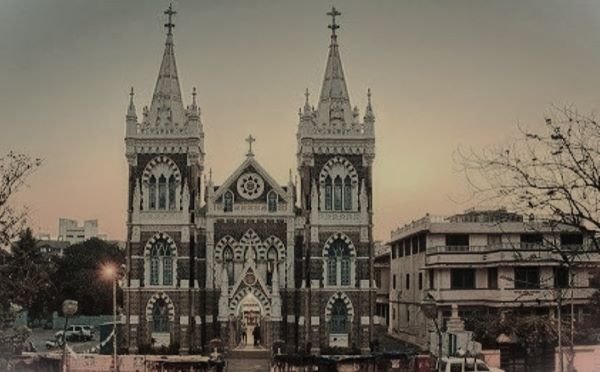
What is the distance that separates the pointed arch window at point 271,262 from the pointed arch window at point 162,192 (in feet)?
9.24

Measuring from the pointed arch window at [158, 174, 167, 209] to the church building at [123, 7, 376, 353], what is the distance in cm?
2

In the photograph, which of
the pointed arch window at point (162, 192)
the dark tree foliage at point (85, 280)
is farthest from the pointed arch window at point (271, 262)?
the dark tree foliage at point (85, 280)

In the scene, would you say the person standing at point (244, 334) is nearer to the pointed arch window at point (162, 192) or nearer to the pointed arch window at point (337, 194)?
the pointed arch window at point (162, 192)

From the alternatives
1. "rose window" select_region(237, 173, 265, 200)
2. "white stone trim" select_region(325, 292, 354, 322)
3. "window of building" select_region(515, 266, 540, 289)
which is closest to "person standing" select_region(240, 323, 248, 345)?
"white stone trim" select_region(325, 292, 354, 322)

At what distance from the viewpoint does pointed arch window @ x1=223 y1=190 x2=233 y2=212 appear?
84.1ft

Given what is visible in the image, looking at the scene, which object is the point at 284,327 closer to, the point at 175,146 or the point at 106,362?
the point at 175,146

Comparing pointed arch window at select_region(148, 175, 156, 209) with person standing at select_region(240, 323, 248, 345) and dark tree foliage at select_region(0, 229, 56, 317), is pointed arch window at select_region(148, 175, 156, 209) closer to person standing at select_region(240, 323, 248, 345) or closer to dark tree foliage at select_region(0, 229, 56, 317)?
person standing at select_region(240, 323, 248, 345)

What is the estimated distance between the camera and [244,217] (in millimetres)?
25547

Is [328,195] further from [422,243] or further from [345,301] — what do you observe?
[422,243]

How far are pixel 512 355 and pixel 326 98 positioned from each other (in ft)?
29.6

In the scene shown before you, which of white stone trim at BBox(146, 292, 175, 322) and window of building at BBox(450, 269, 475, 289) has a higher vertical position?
window of building at BBox(450, 269, 475, 289)

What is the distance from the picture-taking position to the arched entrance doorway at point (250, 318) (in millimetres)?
24828

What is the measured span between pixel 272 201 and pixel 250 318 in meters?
2.95

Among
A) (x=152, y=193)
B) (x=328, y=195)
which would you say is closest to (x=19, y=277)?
(x=152, y=193)
